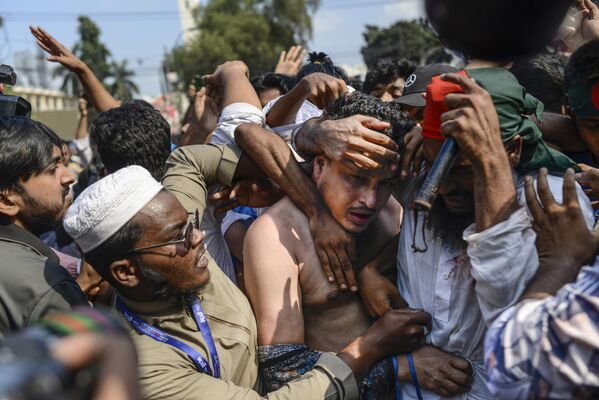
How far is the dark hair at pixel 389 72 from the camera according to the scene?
5012 mm

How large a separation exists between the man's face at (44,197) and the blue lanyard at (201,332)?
→ 2.57 ft

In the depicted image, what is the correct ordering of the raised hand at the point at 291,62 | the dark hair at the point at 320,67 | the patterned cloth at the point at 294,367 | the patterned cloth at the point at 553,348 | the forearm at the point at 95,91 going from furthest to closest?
1. the raised hand at the point at 291,62
2. the forearm at the point at 95,91
3. the dark hair at the point at 320,67
4. the patterned cloth at the point at 294,367
5. the patterned cloth at the point at 553,348

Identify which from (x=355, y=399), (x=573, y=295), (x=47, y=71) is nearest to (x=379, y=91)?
(x=355, y=399)

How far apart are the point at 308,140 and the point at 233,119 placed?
54 cm

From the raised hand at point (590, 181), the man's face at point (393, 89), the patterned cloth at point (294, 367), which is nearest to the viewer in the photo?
the raised hand at point (590, 181)

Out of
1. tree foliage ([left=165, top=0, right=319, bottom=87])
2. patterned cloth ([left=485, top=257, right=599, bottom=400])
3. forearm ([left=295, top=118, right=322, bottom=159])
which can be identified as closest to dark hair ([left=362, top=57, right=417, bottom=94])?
forearm ([left=295, top=118, right=322, bottom=159])

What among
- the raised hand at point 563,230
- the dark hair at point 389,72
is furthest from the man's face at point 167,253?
the dark hair at point 389,72

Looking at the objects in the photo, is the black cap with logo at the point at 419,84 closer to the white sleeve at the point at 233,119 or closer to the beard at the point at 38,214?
the white sleeve at the point at 233,119

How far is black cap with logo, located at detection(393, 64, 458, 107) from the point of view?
3.50 meters

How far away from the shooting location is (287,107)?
3.19m

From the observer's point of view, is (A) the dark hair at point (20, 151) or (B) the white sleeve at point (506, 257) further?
(A) the dark hair at point (20, 151)

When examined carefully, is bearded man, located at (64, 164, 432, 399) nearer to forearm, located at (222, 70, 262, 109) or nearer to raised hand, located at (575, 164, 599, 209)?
raised hand, located at (575, 164, 599, 209)

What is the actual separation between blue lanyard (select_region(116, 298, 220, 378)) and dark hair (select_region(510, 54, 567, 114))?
2517 mm

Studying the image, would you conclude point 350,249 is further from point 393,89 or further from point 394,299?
point 393,89
